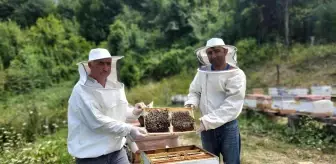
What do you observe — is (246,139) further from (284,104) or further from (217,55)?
(217,55)

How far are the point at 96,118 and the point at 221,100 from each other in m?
1.15

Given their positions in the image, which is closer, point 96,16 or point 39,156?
point 39,156

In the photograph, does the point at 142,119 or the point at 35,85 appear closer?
the point at 142,119

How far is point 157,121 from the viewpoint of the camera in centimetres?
267

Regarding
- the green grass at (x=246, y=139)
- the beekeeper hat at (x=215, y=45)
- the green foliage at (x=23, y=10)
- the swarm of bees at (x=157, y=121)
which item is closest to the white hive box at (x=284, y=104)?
the green grass at (x=246, y=139)

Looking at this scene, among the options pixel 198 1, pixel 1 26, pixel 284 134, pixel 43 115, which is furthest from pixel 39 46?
pixel 284 134

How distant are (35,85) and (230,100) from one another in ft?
67.8

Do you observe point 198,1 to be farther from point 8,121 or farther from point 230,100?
point 230,100

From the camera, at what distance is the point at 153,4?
3266 centimetres

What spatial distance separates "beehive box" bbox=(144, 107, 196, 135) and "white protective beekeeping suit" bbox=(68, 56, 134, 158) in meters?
0.33

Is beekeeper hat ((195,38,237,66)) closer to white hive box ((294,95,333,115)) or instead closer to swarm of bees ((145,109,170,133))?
swarm of bees ((145,109,170,133))

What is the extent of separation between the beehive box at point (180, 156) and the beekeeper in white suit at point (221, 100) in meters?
0.27

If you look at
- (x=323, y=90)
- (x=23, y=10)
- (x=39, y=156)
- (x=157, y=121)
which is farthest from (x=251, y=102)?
(x=23, y=10)

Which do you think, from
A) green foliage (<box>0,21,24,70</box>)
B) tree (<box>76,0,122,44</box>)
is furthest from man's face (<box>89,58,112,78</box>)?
tree (<box>76,0,122,44</box>)
